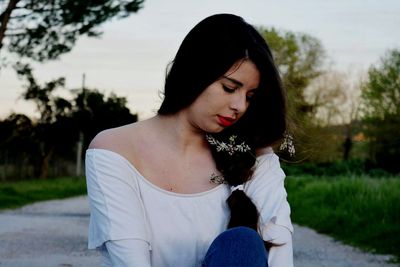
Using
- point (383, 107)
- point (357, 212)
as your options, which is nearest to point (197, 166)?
point (357, 212)

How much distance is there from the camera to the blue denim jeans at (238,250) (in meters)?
2.52

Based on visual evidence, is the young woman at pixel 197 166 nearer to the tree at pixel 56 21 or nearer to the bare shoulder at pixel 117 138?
the bare shoulder at pixel 117 138

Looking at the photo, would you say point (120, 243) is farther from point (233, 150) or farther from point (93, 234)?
point (233, 150)

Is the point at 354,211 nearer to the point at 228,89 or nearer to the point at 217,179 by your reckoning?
the point at 217,179

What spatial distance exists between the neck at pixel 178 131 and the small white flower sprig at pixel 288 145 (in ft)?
1.11

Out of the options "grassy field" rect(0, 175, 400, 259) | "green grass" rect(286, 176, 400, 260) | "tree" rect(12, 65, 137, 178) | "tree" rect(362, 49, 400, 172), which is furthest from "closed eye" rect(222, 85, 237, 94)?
"tree" rect(362, 49, 400, 172)

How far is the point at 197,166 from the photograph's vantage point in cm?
308

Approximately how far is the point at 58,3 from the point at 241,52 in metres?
17.7

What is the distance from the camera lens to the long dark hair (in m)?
2.80

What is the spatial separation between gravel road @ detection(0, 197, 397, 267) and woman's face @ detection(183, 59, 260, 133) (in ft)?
13.4

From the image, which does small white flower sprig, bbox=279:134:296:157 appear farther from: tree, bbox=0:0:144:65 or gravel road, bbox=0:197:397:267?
tree, bbox=0:0:144:65

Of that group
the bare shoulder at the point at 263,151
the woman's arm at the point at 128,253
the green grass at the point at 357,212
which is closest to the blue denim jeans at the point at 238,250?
the woman's arm at the point at 128,253

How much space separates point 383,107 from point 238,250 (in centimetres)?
3613

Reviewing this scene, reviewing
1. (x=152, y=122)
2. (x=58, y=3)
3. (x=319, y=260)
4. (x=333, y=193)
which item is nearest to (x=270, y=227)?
(x=152, y=122)
